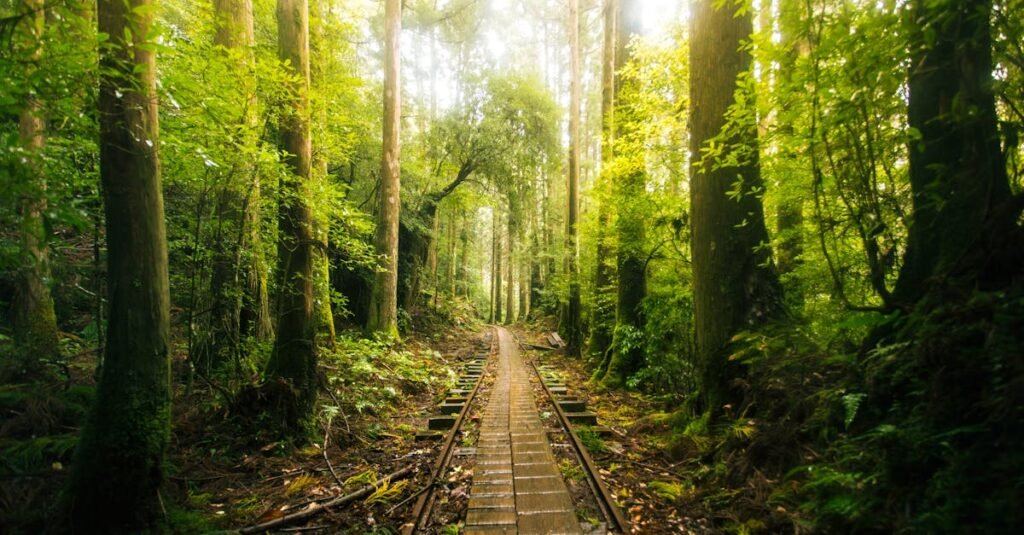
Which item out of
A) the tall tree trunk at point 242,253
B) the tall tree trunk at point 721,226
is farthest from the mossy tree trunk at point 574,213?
the tall tree trunk at point 242,253

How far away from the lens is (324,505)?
12.3 ft

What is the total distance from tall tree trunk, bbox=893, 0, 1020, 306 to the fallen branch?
15.8 ft

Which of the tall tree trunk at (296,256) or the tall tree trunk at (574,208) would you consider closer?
the tall tree trunk at (296,256)

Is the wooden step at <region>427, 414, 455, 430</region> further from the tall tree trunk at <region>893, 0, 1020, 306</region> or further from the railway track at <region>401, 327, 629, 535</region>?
the tall tree trunk at <region>893, 0, 1020, 306</region>

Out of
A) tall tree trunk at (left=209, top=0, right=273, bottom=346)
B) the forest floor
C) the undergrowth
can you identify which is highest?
tall tree trunk at (left=209, top=0, right=273, bottom=346)

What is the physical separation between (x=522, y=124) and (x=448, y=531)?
15795 millimetres

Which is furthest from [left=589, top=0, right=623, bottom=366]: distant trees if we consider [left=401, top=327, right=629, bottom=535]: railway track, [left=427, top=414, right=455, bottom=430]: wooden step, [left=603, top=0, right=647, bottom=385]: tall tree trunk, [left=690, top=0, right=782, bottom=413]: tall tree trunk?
[left=427, top=414, right=455, bottom=430]: wooden step

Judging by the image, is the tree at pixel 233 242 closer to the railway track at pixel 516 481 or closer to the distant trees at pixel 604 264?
the railway track at pixel 516 481

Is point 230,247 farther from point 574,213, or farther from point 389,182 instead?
point 574,213

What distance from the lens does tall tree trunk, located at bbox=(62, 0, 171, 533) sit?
10.1 ft

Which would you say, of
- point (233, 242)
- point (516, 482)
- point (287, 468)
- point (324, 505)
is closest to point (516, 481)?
point (516, 482)

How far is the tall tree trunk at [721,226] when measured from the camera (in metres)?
4.75

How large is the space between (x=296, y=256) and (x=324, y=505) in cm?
345

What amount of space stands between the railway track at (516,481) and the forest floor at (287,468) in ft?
0.51
